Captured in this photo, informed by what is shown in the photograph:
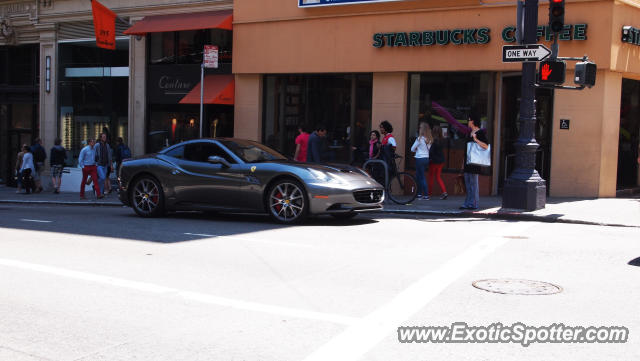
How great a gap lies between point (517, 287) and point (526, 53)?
771 cm

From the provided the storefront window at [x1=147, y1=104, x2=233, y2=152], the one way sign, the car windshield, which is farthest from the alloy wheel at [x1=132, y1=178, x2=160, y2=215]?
the storefront window at [x1=147, y1=104, x2=233, y2=152]

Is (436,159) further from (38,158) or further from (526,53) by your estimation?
(38,158)

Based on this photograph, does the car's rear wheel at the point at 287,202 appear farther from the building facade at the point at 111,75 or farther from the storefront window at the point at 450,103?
the building facade at the point at 111,75

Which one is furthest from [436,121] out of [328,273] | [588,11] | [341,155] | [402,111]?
[328,273]

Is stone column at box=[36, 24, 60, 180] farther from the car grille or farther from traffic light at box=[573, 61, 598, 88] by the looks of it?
traffic light at box=[573, 61, 598, 88]

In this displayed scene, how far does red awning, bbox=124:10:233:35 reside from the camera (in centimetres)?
2133

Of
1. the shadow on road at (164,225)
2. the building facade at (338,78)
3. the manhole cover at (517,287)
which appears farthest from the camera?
the building facade at (338,78)

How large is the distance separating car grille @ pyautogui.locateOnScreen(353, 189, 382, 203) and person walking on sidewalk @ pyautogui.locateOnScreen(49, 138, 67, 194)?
50.2 ft

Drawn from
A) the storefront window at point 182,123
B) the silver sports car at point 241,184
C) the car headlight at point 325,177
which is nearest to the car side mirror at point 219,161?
the silver sports car at point 241,184

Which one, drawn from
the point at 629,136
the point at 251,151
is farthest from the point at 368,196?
the point at 629,136

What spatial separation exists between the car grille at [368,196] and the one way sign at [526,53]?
377 centimetres

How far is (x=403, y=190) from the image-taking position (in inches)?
628

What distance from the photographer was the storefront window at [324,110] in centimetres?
1995

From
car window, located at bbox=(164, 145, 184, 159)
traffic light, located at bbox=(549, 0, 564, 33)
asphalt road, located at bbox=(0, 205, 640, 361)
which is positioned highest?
traffic light, located at bbox=(549, 0, 564, 33)
